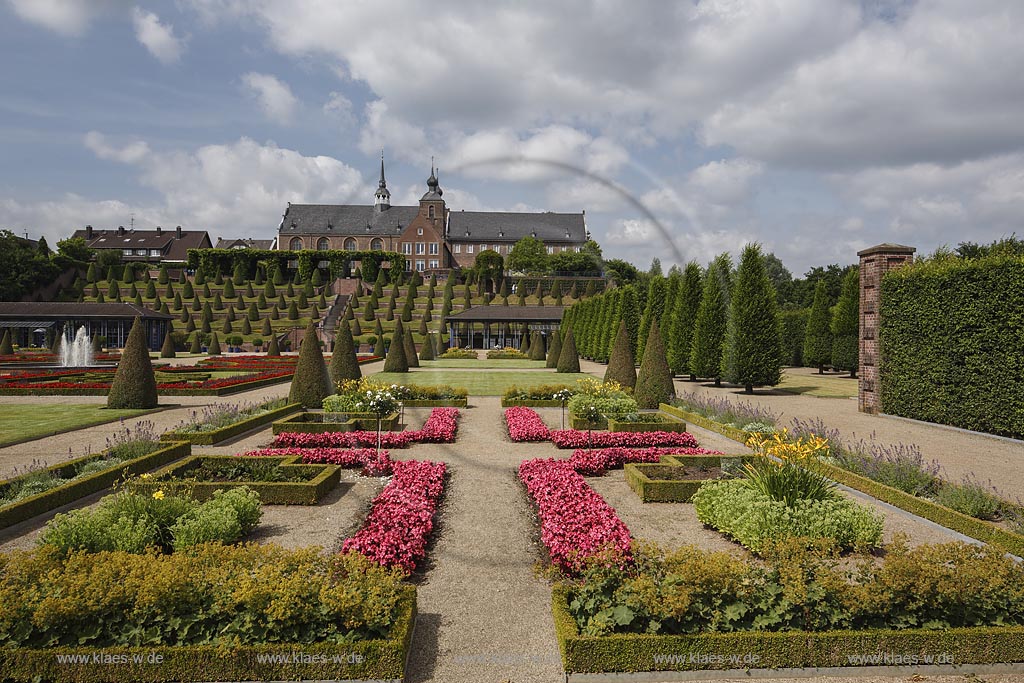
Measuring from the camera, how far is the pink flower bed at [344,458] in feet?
36.7

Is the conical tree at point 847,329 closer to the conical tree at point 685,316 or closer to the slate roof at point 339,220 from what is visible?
the conical tree at point 685,316

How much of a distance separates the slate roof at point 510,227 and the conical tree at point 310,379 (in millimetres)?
87093

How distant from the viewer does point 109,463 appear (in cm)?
1071

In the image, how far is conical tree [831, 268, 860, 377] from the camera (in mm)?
33938

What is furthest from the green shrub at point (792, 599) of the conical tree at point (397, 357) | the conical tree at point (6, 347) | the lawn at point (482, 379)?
the conical tree at point (6, 347)

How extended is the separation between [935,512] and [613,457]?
5.21 metres

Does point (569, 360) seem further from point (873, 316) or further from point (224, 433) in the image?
point (224, 433)

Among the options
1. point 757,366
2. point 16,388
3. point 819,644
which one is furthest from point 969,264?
point 16,388

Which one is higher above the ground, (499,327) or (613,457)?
(499,327)

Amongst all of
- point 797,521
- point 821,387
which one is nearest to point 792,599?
point 797,521

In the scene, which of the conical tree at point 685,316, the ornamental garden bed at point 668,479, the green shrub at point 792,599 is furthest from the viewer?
the conical tree at point 685,316

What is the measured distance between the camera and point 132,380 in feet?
61.2

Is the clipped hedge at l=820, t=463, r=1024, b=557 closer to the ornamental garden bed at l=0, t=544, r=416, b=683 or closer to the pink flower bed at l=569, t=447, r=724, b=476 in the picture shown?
the pink flower bed at l=569, t=447, r=724, b=476

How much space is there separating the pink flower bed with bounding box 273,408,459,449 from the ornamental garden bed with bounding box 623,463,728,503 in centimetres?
497
